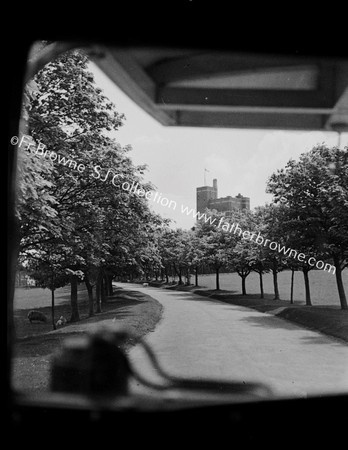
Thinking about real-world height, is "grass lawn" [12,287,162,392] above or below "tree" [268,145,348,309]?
below

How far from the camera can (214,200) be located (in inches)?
93.0

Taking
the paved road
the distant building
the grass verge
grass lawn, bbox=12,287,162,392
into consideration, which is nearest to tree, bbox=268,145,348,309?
the grass verge

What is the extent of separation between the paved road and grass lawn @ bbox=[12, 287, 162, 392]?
247 mm

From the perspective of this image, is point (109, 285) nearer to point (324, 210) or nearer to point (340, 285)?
point (324, 210)

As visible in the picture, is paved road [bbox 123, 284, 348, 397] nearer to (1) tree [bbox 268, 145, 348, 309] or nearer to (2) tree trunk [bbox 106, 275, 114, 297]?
(2) tree trunk [bbox 106, 275, 114, 297]

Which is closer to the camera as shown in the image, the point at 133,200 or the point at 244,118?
the point at 244,118

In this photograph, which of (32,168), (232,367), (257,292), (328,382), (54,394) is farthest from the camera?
(257,292)

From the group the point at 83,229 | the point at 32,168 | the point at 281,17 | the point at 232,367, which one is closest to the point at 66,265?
the point at 83,229

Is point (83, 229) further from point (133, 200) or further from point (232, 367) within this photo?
point (232, 367)

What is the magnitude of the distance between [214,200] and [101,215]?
2.94 metres

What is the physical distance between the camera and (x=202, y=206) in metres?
2.38

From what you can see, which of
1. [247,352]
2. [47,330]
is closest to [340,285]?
[247,352]

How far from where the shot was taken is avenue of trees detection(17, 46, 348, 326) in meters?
3.73

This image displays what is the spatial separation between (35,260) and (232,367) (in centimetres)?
185
